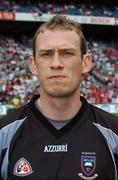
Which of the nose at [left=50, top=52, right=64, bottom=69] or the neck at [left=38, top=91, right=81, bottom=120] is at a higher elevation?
the nose at [left=50, top=52, right=64, bottom=69]

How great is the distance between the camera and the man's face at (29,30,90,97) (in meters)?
2.23

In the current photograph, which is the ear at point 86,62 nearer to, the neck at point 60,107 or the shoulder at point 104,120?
the neck at point 60,107

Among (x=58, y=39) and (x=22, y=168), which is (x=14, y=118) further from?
(x=58, y=39)

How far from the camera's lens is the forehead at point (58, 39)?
2.26m

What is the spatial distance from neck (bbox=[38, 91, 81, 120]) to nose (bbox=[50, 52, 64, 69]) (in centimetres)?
20

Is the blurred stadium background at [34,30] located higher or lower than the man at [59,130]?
higher

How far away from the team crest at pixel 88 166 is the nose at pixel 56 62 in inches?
20.1

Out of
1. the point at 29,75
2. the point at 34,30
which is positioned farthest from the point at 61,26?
the point at 34,30

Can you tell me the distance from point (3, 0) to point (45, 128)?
82.6 ft

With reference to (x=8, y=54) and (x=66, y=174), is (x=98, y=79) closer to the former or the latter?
(x=8, y=54)

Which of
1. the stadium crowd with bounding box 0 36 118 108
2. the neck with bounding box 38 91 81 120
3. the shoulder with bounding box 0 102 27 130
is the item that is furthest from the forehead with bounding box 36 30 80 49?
the stadium crowd with bounding box 0 36 118 108

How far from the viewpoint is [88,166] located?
2242 millimetres

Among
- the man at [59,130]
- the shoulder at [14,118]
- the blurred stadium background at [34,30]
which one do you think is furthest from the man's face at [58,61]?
the blurred stadium background at [34,30]

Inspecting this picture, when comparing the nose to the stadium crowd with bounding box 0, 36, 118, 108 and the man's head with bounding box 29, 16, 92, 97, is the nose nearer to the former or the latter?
the man's head with bounding box 29, 16, 92, 97
